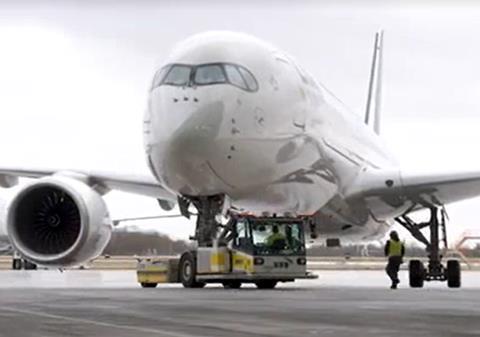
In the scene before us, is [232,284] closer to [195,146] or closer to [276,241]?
[276,241]

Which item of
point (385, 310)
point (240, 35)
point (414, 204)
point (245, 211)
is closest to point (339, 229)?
point (414, 204)

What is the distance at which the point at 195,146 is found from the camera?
17.0 meters

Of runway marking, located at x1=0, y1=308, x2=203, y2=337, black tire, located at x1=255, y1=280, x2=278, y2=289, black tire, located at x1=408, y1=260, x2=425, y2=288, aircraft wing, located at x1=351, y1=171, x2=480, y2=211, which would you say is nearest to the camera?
runway marking, located at x1=0, y1=308, x2=203, y2=337

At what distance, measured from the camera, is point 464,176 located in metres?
20.4

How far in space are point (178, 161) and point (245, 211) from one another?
3598 mm

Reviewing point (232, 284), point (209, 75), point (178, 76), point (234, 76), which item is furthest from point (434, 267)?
point (178, 76)

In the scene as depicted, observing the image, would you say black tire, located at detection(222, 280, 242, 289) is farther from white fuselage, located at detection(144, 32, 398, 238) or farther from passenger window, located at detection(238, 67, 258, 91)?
passenger window, located at detection(238, 67, 258, 91)

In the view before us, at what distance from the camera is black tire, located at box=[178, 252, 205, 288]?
19016 mm

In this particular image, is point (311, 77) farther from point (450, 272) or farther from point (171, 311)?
point (171, 311)

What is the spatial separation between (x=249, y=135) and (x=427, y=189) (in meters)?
5.14

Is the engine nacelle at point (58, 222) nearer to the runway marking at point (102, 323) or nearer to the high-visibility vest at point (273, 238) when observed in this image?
the high-visibility vest at point (273, 238)

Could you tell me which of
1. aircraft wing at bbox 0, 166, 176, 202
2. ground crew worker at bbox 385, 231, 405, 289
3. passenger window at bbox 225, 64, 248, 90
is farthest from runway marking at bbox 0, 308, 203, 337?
ground crew worker at bbox 385, 231, 405, 289

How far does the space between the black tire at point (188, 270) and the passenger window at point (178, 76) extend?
3.63 meters

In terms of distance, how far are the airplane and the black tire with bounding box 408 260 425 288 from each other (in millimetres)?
22
